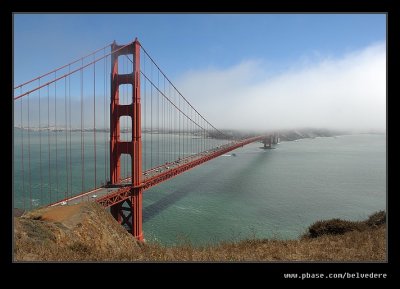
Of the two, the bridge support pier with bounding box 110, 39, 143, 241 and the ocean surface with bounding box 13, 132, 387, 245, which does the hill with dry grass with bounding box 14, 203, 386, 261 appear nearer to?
the ocean surface with bounding box 13, 132, 387, 245

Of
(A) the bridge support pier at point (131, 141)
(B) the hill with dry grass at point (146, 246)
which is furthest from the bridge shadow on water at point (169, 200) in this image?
(B) the hill with dry grass at point (146, 246)

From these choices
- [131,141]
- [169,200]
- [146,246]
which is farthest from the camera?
[169,200]

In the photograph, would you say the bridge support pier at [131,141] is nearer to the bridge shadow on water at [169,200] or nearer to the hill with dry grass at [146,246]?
the bridge shadow on water at [169,200]

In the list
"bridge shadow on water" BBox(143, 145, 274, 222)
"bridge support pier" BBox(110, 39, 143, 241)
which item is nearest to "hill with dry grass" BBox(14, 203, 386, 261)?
"bridge support pier" BBox(110, 39, 143, 241)

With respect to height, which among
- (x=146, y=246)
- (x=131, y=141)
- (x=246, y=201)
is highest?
(x=131, y=141)

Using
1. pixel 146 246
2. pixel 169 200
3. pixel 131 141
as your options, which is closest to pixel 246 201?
pixel 169 200

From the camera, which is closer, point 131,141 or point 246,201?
point 131,141

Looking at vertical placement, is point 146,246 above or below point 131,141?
below

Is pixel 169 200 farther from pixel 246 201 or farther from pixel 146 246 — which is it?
pixel 146 246
